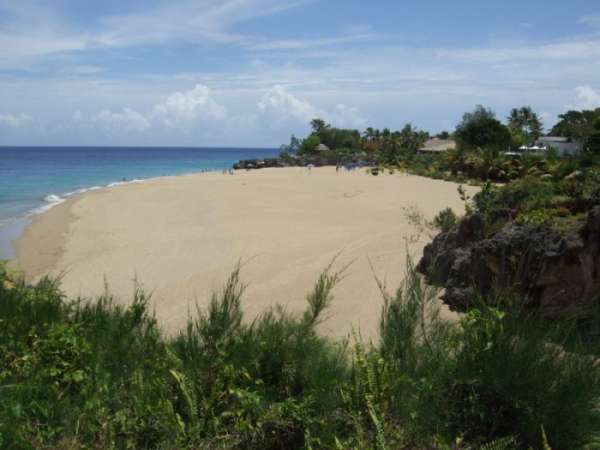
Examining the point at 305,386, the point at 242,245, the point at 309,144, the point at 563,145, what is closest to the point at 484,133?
the point at 563,145

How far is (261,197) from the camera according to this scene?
91.1 ft

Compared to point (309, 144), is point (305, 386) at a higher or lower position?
lower

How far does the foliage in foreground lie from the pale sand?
1.09 metres

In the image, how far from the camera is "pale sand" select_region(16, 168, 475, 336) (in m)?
9.93

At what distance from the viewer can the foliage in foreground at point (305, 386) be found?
3424mm

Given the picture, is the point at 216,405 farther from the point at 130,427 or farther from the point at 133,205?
the point at 133,205

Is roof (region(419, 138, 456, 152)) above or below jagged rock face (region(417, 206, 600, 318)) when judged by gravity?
above

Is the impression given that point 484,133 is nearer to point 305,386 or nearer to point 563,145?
point 563,145

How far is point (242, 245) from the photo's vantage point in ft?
49.0

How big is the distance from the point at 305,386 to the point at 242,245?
11.1 meters

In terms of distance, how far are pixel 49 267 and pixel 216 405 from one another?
11566mm

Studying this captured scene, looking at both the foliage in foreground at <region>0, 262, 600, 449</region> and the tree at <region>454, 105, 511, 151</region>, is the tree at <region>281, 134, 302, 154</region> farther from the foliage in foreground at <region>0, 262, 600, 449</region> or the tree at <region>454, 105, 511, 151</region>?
the foliage in foreground at <region>0, 262, 600, 449</region>

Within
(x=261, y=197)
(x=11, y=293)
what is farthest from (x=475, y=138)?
(x=11, y=293)

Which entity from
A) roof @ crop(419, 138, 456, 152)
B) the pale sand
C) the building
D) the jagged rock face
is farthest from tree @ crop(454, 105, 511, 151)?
the jagged rock face
